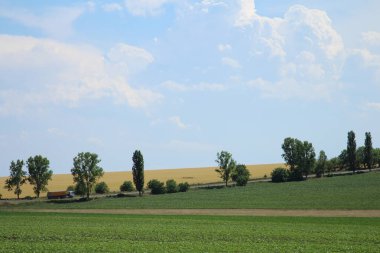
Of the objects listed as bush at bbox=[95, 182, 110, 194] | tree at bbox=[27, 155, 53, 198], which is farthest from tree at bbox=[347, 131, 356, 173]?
A: tree at bbox=[27, 155, 53, 198]

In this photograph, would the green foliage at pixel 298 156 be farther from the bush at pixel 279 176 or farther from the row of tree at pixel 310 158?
the bush at pixel 279 176

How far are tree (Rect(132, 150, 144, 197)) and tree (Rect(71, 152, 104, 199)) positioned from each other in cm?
956

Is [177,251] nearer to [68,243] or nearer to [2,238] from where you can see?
[68,243]

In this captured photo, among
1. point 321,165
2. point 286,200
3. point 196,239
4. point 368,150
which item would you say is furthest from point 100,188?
point 196,239

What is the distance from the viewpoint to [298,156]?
16175 centimetres

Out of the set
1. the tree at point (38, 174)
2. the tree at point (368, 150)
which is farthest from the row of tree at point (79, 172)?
the tree at point (368, 150)

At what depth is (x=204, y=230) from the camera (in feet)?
159

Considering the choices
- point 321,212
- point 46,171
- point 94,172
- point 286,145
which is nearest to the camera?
point 321,212

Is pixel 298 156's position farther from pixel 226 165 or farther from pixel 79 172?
pixel 79 172

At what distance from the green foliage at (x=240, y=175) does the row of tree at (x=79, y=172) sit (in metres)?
30.8

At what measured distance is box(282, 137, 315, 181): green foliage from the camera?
15988 cm

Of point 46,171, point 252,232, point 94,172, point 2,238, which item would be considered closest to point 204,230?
point 252,232

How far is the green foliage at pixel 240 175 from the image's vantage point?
14412 cm

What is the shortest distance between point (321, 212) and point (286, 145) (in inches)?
3702
